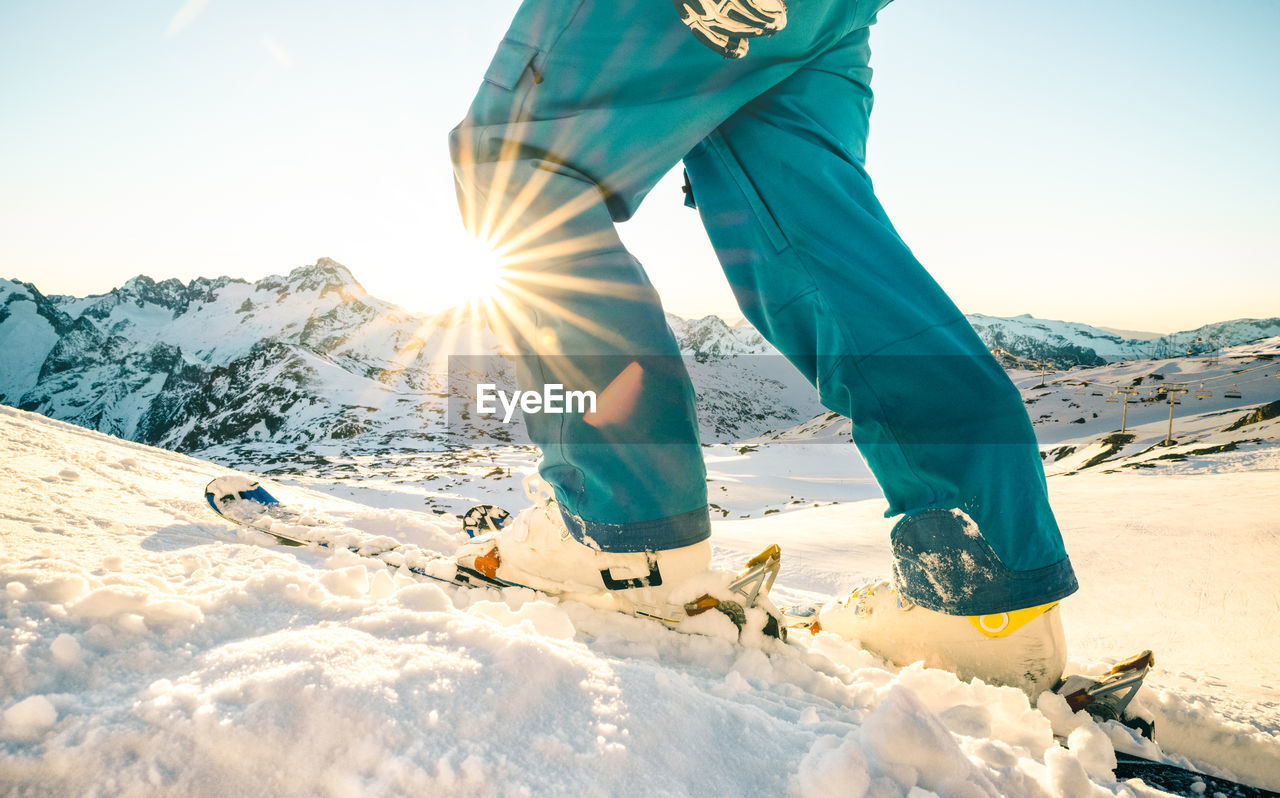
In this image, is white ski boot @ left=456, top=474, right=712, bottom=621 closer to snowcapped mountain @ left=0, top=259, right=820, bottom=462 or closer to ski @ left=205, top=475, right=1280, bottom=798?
ski @ left=205, top=475, right=1280, bottom=798

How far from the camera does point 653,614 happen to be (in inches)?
45.5

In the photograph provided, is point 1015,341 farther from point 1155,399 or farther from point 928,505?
point 928,505

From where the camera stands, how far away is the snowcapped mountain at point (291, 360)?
108 feet

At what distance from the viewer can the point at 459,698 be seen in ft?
1.98

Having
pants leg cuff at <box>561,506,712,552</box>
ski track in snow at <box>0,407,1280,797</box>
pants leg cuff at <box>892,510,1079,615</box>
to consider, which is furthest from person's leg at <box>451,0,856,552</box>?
pants leg cuff at <box>892,510,1079,615</box>

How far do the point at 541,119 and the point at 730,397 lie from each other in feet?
233

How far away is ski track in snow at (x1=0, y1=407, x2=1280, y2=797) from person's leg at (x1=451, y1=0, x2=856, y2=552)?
0.26 meters

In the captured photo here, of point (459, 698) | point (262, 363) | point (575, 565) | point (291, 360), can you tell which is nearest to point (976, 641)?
point (575, 565)

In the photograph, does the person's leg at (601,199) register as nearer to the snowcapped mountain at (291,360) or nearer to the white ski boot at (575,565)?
the white ski boot at (575,565)

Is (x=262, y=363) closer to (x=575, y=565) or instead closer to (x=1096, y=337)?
(x=575, y=565)

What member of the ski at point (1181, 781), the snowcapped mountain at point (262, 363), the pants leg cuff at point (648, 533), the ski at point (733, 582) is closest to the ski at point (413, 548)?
the ski at point (733, 582)

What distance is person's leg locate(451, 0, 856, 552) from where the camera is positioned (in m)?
1.03

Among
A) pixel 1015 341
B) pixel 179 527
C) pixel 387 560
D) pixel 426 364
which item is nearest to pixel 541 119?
pixel 387 560

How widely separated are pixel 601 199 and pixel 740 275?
12.9 inches
